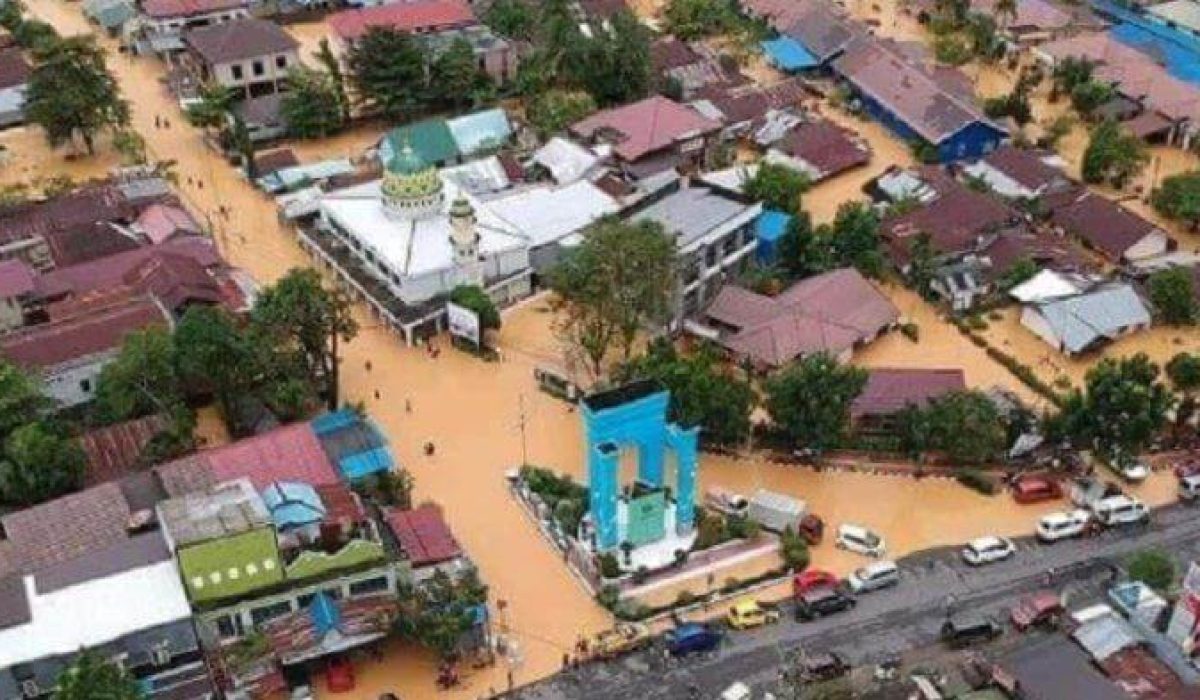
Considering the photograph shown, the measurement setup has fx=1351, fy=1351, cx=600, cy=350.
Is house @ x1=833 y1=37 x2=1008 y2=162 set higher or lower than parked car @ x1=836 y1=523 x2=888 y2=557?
higher

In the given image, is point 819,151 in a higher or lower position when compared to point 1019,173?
higher

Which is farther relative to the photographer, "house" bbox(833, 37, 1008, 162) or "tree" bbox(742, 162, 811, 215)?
"house" bbox(833, 37, 1008, 162)

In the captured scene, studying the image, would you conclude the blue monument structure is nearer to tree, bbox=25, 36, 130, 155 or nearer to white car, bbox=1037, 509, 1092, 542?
white car, bbox=1037, 509, 1092, 542

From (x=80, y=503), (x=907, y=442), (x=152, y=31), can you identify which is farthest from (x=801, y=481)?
(x=152, y=31)

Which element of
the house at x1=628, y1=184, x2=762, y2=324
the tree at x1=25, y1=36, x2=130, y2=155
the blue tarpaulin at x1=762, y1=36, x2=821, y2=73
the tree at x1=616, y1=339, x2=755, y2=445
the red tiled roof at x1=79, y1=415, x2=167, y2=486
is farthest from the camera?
the blue tarpaulin at x1=762, y1=36, x2=821, y2=73

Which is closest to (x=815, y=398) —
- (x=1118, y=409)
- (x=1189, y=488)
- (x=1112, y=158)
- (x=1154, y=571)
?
(x=1118, y=409)

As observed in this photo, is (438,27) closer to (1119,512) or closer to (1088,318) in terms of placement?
(1088,318)

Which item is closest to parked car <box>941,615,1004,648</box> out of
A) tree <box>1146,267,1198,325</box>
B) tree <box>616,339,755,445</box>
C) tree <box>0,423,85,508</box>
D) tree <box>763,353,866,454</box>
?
tree <box>763,353,866,454</box>
